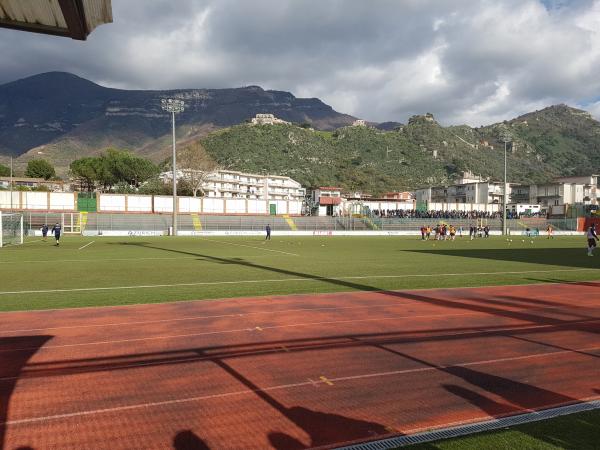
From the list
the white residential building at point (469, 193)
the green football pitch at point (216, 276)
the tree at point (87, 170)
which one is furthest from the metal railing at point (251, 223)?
the tree at point (87, 170)

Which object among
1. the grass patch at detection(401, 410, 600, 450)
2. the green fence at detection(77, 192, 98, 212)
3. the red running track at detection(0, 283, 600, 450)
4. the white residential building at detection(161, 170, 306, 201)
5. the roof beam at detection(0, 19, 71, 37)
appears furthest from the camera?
the white residential building at detection(161, 170, 306, 201)

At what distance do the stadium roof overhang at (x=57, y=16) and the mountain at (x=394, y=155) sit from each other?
133m

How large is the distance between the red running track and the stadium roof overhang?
12.6ft

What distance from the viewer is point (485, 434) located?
4531mm

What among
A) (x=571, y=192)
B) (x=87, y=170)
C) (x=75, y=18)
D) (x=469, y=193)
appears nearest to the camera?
(x=75, y=18)

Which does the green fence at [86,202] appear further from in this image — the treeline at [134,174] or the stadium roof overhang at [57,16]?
the stadium roof overhang at [57,16]

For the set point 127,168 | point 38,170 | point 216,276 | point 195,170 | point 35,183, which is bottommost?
point 216,276

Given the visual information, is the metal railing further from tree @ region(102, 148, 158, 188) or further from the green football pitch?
tree @ region(102, 148, 158, 188)

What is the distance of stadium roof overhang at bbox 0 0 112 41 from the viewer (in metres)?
3.31

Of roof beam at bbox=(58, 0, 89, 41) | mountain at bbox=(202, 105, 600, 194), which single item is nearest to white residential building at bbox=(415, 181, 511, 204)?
mountain at bbox=(202, 105, 600, 194)

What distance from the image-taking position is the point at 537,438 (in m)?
4.40

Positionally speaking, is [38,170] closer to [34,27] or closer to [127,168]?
[127,168]

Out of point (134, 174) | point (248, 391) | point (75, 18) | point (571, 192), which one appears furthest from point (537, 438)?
point (571, 192)

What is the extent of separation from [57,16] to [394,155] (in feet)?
549
